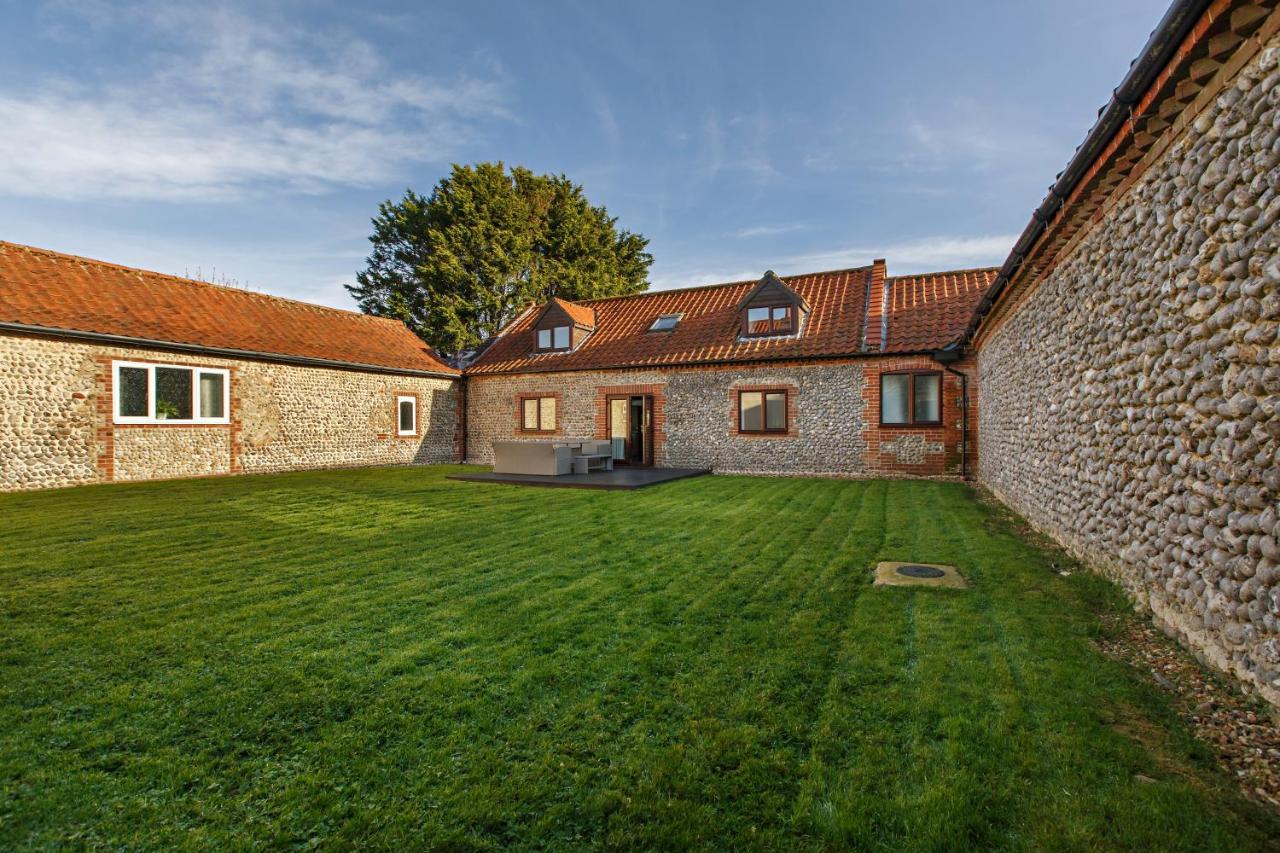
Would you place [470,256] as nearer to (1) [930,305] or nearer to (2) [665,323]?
(2) [665,323]

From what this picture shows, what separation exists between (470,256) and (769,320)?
60.6 feet

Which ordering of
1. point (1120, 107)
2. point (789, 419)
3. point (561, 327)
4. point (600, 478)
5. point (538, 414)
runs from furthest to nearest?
point (561, 327), point (538, 414), point (789, 419), point (600, 478), point (1120, 107)

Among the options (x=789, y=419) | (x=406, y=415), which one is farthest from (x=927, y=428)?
(x=406, y=415)

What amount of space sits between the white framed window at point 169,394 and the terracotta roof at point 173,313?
0.77 metres

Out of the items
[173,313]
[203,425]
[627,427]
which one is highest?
[173,313]

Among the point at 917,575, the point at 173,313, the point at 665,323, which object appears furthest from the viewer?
the point at 665,323

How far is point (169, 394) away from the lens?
522 inches

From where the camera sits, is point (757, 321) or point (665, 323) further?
point (665, 323)

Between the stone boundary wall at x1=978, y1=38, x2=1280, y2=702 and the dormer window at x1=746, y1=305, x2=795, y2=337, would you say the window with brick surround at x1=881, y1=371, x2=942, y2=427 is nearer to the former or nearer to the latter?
the dormer window at x1=746, y1=305, x2=795, y2=337

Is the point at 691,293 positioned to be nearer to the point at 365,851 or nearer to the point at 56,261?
the point at 56,261

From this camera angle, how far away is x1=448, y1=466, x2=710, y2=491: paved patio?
11.8 m

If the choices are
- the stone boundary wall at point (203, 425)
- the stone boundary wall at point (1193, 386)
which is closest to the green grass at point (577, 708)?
the stone boundary wall at point (1193, 386)

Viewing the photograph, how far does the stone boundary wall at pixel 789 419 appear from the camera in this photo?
1369 centimetres

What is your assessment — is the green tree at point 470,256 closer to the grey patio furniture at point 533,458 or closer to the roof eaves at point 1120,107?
the grey patio furniture at point 533,458
